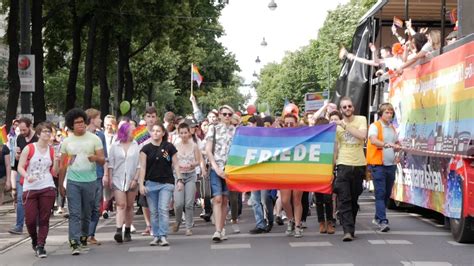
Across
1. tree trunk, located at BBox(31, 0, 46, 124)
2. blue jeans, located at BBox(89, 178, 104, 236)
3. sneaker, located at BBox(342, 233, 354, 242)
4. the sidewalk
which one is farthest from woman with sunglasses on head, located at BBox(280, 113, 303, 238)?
tree trunk, located at BBox(31, 0, 46, 124)

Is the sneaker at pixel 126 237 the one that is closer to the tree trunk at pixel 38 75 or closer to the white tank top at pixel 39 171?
the white tank top at pixel 39 171

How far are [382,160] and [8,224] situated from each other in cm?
643

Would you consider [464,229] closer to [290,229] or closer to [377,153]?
[377,153]

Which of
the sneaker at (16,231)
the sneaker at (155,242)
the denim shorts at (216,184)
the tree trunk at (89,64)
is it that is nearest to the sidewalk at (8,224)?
the sneaker at (16,231)

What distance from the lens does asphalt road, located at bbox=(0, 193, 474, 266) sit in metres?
9.55

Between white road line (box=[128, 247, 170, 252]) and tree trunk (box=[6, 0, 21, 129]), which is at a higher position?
tree trunk (box=[6, 0, 21, 129])

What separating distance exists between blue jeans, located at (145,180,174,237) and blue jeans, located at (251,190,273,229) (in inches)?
61.7

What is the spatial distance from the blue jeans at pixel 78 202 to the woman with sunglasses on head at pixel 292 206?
2.78 meters

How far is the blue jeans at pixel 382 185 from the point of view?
475 inches

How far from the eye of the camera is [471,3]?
36.6 ft

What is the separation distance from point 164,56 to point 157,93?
22.7 feet

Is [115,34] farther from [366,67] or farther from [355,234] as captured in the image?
[355,234]

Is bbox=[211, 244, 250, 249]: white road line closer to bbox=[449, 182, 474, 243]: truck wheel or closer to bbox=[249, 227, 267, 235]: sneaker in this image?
bbox=[249, 227, 267, 235]: sneaker

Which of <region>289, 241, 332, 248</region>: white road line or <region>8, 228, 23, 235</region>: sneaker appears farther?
<region>8, 228, 23, 235</region>: sneaker
